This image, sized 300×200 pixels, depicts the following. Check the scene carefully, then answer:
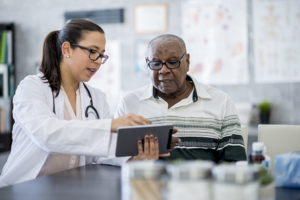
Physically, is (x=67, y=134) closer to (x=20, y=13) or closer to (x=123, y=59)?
(x=123, y=59)

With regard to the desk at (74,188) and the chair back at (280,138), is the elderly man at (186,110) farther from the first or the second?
the desk at (74,188)

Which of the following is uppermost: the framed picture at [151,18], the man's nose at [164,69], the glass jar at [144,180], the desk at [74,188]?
the framed picture at [151,18]

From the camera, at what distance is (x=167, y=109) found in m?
1.84

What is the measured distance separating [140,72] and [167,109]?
73.5 inches

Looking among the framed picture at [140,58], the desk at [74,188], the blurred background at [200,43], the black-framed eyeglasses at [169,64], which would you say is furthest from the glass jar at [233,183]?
the framed picture at [140,58]

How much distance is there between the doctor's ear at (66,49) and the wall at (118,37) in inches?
81.2

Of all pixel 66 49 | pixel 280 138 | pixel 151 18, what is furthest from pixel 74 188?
pixel 151 18

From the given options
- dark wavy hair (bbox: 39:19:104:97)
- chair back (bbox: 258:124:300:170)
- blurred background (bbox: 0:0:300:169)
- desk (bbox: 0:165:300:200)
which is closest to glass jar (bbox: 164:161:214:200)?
desk (bbox: 0:165:300:200)

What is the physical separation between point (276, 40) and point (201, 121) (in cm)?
192

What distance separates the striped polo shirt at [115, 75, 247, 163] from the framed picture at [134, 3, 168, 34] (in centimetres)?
183

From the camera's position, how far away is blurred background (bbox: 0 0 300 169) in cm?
326

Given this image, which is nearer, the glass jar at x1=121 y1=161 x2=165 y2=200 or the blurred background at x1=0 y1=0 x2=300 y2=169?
the glass jar at x1=121 y1=161 x2=165 y2=200

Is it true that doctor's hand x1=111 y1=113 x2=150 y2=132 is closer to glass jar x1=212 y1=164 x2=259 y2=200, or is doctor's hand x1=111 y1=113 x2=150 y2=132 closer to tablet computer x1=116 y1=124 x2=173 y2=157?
tablet computer x1=116 y1=124 x2=173 y2=157

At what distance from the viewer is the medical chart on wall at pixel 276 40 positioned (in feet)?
10.6
